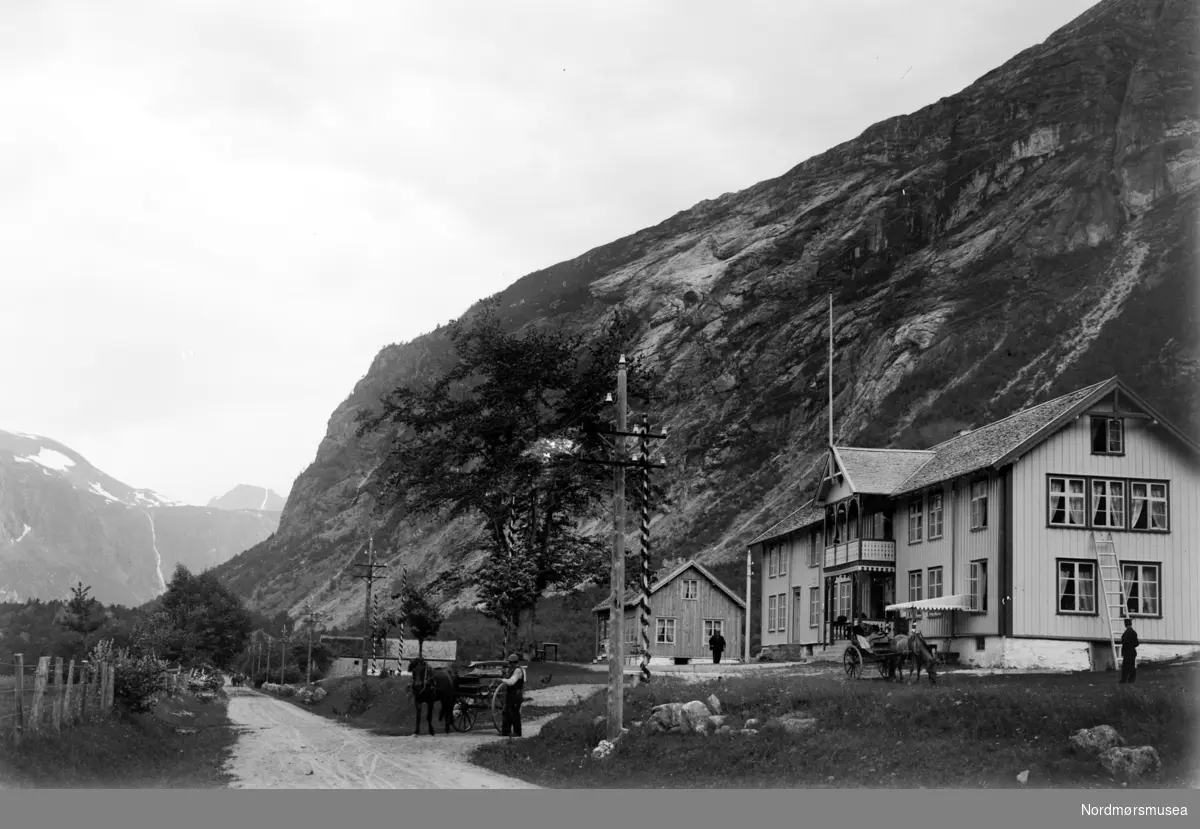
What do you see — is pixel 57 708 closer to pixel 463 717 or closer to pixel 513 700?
pixel 513 700

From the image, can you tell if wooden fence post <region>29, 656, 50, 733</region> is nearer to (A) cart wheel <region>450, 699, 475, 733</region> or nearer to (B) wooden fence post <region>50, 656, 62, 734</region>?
(B) wooden fence post <region>50, 656, 62, 734</region>

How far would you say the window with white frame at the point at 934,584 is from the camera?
4734cm

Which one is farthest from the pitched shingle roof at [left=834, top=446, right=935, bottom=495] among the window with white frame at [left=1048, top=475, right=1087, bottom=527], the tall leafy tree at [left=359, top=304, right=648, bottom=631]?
the window with white frame at [left=1048, top=475, right=1087, bottom=527]

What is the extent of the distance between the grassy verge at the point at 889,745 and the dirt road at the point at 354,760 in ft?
3.99

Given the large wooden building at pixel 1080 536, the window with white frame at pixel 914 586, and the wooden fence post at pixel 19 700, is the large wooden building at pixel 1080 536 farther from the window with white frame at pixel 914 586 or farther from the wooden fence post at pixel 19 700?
the wooden fence post at pixel 19 700

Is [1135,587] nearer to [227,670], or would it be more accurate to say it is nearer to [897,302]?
[897,302]

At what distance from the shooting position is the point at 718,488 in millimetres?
116812

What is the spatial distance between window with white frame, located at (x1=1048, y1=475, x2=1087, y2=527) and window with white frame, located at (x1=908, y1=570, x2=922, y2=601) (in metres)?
8.45

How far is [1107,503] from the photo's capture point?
136 ft

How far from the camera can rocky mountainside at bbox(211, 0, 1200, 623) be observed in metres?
103

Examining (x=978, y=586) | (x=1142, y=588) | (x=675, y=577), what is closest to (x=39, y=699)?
(x=978, y=586)

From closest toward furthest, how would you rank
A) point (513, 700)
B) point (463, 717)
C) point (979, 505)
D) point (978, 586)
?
1. point (513, 700)
2. point (463, 717)
3. point (978, 586)
4. point (979, 505)

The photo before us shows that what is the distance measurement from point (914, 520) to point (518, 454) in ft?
54.7

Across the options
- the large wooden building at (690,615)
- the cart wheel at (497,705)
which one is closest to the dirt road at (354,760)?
the cart wheel at (497,705)
